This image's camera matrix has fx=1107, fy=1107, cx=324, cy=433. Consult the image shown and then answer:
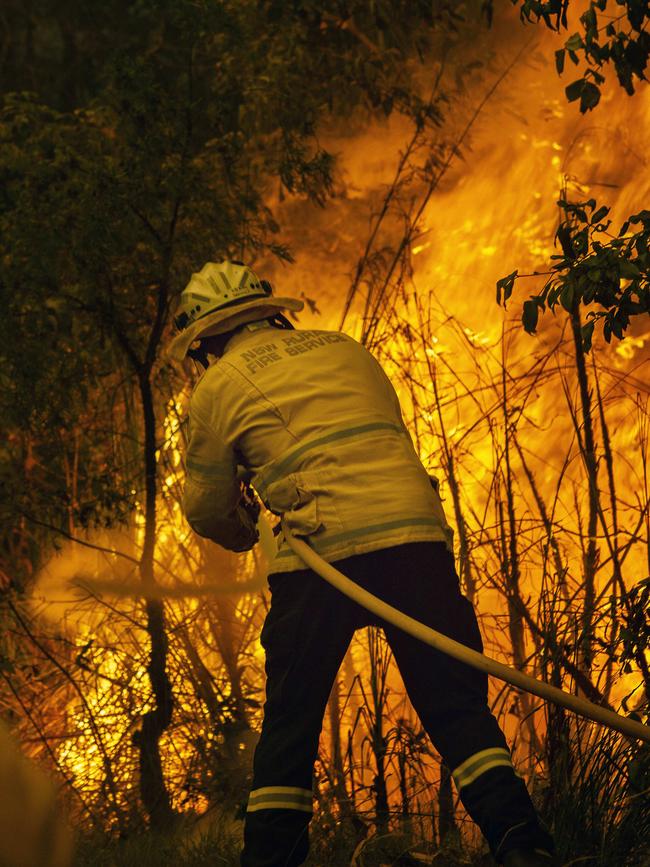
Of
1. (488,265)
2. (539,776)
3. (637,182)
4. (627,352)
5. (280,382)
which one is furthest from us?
(488,265)

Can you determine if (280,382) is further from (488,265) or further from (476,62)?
(476,62)

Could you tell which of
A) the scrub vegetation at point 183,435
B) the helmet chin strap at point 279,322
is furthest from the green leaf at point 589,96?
the helmet chin strap at point 279,322

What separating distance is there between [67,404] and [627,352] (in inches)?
122

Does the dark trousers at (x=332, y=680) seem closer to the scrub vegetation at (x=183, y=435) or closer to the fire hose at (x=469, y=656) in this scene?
the fire hose at (x=469, y=656)

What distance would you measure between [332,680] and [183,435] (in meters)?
3.19

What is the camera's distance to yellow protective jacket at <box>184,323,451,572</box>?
135 inches

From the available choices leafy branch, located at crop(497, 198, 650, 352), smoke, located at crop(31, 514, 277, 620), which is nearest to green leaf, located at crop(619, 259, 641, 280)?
leafy branch, located at crop(497, 198, 650, 352)

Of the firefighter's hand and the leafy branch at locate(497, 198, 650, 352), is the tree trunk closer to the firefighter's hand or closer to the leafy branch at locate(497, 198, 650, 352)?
the firefighter's hand

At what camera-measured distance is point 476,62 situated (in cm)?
750

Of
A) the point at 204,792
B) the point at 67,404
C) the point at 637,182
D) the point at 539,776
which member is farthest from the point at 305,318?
the point at 539,776

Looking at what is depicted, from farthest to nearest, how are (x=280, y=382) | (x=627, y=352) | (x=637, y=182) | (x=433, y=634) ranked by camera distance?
(x=637, y=182) < (x=627, y=352) < (x=280, y=382) < (x=433, y=634)

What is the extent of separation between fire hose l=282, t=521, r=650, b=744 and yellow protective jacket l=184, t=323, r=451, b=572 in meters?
0.13

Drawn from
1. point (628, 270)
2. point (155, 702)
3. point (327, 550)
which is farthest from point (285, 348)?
point (155, 702)

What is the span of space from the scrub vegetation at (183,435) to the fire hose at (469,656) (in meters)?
0.63
